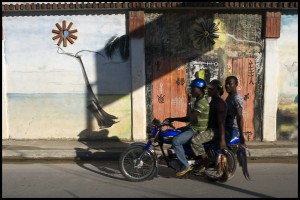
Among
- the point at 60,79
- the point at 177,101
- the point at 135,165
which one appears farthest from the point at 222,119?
the point at 60,79

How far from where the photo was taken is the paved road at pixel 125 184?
525 centimetres

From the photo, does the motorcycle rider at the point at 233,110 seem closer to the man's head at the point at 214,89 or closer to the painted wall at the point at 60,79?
the man's head at the point at 214,89

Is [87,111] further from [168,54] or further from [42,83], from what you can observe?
[168,54]

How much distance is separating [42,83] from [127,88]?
208 centimetres

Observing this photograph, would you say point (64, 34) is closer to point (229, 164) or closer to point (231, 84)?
point (231, 84)

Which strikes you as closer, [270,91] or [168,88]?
[270,91]

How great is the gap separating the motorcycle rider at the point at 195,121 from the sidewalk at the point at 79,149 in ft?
6.82

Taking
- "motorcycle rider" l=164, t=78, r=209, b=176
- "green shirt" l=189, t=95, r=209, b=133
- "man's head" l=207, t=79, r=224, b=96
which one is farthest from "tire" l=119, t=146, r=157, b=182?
"man's head" l=207, t=79, r=224, b=96

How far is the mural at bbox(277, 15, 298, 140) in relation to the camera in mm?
8773

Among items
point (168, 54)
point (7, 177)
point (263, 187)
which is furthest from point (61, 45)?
point (263, 187)

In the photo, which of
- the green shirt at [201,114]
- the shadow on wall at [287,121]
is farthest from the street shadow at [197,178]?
the shadow on wall at [287,121]

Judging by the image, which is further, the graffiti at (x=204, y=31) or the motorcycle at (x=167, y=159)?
the graffiti at (x=204, y=31)

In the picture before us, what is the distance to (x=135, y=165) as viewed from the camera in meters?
5.90

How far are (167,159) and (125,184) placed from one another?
0.78 m
